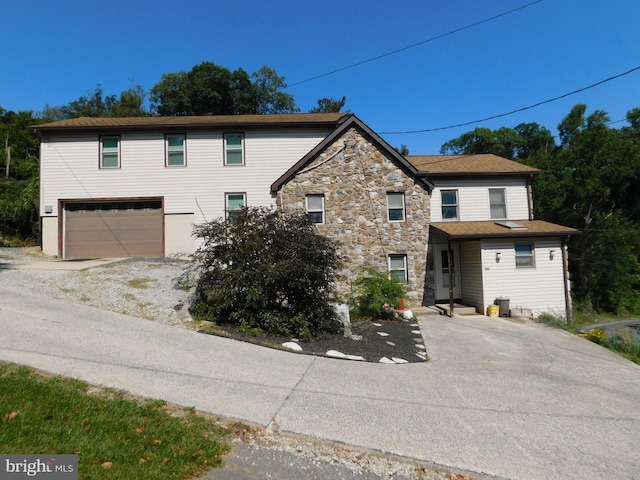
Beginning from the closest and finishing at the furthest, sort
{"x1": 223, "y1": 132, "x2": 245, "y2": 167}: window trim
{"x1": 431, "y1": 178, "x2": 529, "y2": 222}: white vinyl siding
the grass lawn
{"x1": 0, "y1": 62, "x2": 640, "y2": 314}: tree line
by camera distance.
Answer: the grass lawn → {"x1": 431, "y1": 178, "x2": 529, "y2": 222}: white vinyl siding → {"x1": 223, "y1": 132, "x2": 245, "y2": 167}: window trim → {"x1": 0, "y1": 62, "x2": 640, "y2": 314}: tree line

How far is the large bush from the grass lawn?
4.11 meters

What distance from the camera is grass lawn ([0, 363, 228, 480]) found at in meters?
3.18

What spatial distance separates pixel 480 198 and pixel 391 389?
1278 cm

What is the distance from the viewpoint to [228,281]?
28.2 feet

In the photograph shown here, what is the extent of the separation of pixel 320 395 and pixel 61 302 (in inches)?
290

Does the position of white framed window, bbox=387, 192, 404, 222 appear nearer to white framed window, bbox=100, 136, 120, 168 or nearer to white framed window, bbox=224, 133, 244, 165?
white framed window, bbox=224, 133, 244, 165

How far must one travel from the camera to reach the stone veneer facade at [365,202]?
14742 millimetres

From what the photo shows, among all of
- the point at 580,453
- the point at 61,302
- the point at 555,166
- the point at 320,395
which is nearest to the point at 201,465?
the point at 320,395

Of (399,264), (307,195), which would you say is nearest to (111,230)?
(307,195)

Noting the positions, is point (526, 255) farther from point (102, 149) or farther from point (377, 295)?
point (102, 149)

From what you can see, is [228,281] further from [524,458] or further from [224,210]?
[224,210]

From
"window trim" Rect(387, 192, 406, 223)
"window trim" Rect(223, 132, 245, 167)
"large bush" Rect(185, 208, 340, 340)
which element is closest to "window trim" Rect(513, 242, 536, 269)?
"window trim" Rect(387, 192, 406, 223)

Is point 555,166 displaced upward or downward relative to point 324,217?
upward

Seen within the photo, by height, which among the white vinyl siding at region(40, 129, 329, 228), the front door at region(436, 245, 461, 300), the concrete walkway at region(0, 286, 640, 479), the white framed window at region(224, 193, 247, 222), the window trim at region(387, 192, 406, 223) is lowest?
the concrete walkway at region(0, 286, 640, 479)
